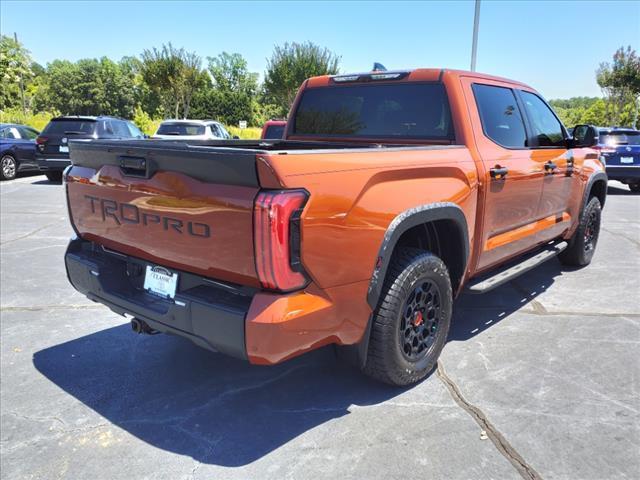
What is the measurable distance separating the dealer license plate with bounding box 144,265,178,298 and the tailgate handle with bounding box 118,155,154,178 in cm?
51

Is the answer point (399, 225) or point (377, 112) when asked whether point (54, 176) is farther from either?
point (399, 225)

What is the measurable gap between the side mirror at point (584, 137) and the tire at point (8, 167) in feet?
48.5

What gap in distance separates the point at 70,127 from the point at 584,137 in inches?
494

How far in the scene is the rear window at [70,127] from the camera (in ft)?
43.8

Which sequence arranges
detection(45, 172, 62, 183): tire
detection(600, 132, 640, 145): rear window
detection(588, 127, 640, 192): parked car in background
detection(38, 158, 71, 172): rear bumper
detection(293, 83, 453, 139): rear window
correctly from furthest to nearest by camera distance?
detection(45, 172, 62, 183): tire < detection(38, 158, 71, 172): rear bumper < detection(600, 132, 640, 145): rear window < detection(588, 127, 640, 192): parked car in background < detection(293, 83, 453, 139): rear window

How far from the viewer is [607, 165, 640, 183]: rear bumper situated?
13164mm

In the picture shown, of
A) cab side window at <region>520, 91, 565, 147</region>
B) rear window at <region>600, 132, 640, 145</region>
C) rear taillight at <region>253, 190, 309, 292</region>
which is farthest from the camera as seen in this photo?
rear window at <region>600, 132, 640, 145</region>

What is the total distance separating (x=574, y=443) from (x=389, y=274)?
1283 mm

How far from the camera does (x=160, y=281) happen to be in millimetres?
2809

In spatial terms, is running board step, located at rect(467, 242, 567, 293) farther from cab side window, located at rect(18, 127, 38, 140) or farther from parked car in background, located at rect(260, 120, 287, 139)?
cab side window, located at rect(18, 127, 38, 140)

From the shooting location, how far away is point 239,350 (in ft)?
7.72

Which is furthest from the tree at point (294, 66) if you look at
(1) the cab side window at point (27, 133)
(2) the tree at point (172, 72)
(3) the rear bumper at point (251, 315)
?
(3) the rear bumper at point (251, 315)

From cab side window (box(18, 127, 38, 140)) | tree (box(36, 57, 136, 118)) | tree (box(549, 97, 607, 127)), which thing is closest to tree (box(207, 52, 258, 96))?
tree (box(36, 57, 136, 118))

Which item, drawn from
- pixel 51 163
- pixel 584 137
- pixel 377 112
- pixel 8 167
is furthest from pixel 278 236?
pixel 8 167
